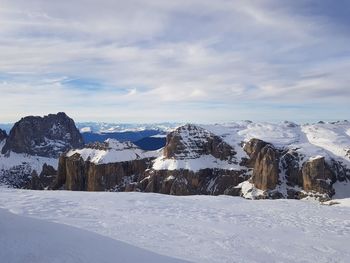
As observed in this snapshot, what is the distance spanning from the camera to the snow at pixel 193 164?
181375 millimetres

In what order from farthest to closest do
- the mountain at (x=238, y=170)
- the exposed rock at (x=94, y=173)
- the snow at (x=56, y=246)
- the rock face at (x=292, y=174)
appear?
the exposed rock at (x=94, y=173) → the mountain at (x=238, y=170) → the rock face at (x=292, y=174) → the snow at (x=56, y=246)

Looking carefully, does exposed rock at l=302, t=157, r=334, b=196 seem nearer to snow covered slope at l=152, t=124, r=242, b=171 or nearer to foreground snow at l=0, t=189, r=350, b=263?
snow covered slope at l=152, t=124, r=242, b=171

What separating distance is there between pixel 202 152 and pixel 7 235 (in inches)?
7144

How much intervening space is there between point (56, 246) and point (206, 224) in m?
10.2

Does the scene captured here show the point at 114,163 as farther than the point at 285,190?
Yes

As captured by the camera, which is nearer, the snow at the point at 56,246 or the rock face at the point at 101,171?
the snow at the point at 56,246

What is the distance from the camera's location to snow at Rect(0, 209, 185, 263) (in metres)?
15.4

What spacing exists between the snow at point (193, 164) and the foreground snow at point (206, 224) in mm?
146670

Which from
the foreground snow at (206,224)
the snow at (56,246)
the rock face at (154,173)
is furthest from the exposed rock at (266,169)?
the snow at (56,246)

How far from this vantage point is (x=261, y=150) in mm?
177125

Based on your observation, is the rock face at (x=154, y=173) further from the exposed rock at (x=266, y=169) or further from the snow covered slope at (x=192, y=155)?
the exposed rock at (x=266, y=169)

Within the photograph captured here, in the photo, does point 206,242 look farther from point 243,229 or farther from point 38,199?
point 38,199

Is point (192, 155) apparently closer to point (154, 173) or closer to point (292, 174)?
point (154, 173)

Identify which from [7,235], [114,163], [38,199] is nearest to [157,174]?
[114,163]
